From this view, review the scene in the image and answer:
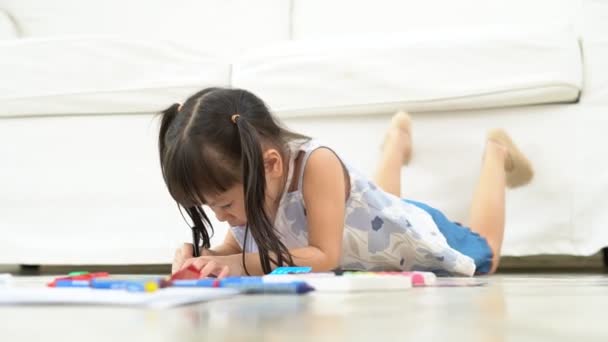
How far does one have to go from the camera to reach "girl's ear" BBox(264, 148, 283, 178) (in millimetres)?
1154

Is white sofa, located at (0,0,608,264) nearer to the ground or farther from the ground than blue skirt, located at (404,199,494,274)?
farther from the ground

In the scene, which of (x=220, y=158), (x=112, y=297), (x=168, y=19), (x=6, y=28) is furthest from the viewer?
(x=168, y=19)

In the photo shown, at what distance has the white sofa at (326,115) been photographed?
1574 millimetres

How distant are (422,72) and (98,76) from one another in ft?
2.18

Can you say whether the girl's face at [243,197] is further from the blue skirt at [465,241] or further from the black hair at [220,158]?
the blue skirt at [465,241]

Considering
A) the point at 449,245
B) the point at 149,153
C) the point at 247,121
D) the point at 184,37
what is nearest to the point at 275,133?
the point at 247,121

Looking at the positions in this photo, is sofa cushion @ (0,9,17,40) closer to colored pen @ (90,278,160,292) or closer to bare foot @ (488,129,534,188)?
bare foot @ (488,129,534,188)

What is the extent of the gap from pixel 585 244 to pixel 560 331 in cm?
115

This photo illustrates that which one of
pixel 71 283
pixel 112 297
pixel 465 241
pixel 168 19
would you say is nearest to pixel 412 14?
pixel 168 19

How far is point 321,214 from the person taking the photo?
3.80 ft

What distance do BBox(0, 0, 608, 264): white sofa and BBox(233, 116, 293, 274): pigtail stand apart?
1.84ft

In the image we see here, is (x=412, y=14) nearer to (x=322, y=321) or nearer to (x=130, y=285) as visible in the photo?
(x=130, y=285)

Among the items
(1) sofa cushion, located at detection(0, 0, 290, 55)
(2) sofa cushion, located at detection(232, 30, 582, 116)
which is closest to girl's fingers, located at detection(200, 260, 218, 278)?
(2) sofa cushion, located at detection(232, 30, 582, 116)

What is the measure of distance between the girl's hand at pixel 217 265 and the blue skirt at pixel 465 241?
511mm
